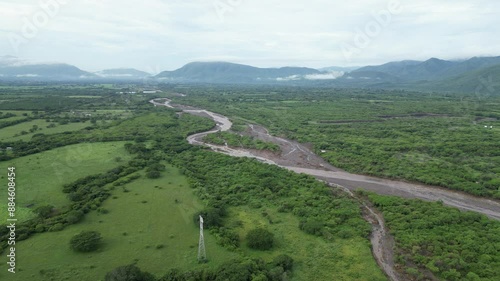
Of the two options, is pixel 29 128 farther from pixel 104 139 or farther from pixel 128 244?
pixel 128 244

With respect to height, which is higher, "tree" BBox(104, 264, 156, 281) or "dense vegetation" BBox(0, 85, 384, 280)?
"tree" BBox(104, 264, 156, 281)

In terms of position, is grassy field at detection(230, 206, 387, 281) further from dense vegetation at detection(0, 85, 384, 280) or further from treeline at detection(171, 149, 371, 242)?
treeline at detection(171, 149, 371, 242)

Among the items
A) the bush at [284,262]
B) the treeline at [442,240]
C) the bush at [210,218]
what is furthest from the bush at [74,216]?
the treeline at [442,240]

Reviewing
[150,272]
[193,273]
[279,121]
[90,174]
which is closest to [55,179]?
[90,174]

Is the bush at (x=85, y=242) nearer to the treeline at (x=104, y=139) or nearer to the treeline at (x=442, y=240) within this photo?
the treeline at (x=104, y=139)

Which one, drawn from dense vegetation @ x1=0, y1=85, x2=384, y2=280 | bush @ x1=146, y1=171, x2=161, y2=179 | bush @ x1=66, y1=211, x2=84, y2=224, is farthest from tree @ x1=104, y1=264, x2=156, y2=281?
bush @ x1=146, y1=171, x2=161, y2=179

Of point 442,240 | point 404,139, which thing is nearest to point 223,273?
point 442,240
